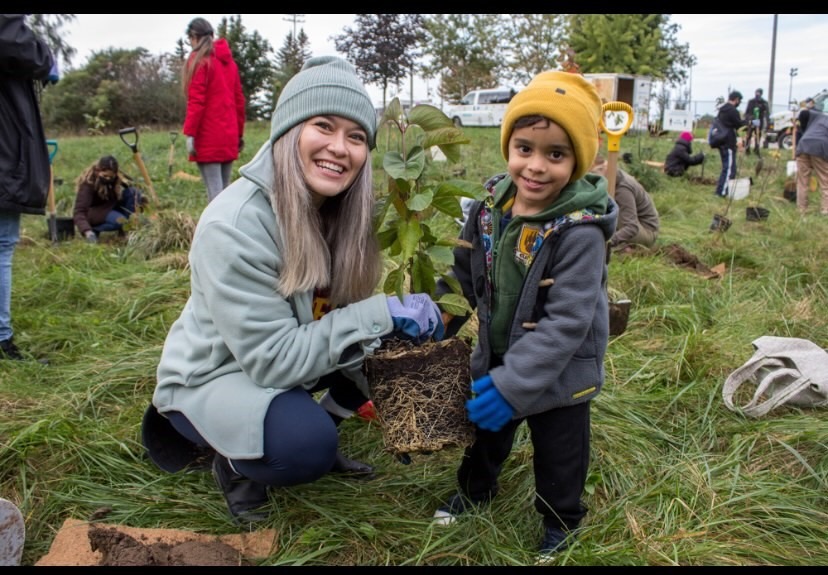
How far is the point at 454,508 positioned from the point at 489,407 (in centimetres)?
56

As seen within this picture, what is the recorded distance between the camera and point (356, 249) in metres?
1.92

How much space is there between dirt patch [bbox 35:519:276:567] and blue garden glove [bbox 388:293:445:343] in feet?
2.44

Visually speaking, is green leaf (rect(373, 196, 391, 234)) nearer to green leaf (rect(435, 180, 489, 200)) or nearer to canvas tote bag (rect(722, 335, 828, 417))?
green leaf (rect(435, 180, 489, 200))

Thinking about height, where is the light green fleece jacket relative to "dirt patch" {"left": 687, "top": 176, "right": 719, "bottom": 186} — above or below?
below

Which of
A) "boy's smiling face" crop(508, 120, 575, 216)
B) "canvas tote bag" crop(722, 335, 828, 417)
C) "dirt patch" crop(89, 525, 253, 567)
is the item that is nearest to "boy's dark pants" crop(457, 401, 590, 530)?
"boy's smiling face" crop(508, 120, 575, 216)

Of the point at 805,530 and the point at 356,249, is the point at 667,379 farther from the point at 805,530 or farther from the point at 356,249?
the point at 356,249

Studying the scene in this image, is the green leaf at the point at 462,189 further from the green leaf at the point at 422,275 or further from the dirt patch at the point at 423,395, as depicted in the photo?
the dirt patch at the point at 423,395

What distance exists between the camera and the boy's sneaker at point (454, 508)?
196 cm

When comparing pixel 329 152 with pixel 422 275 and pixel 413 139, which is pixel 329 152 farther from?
pixel 422 275

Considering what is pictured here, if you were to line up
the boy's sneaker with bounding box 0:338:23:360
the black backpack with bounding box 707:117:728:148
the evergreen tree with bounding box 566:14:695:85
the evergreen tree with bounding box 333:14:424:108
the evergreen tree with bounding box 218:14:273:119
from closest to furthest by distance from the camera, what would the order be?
the boy's sneaker with bounding box 0:338:23:360 < the black backpack with bounding box 707:117:728:148 < the evergreen tree with bounding box 333:14:424:108 < the evergreen tree with bounding box 218:14:273:119 < the evergreen tree with bounding box 566:14:695:85

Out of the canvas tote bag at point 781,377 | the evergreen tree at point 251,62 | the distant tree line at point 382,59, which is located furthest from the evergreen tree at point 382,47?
the canvas tote bag at point 781,377

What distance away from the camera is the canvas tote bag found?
98.8 inches

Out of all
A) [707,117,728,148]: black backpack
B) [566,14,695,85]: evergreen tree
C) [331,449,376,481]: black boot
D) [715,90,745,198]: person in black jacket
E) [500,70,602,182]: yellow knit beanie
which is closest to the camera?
[500,70,602,182]: yellow knit beanie
